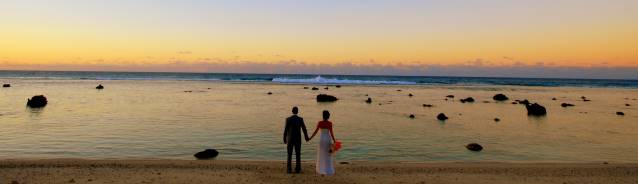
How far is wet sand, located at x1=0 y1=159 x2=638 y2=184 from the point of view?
1270cm

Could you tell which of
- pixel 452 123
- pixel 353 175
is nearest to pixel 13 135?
pixel 353 175

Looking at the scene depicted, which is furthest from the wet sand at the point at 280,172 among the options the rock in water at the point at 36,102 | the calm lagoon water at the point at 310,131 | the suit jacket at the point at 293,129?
the rock in water at the point at 36,102

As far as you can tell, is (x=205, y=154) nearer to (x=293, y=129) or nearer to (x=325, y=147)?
(x=293, y=129)

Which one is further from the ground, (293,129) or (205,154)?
(293,129)

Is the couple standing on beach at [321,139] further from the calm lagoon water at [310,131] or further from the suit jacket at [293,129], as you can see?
the calm lagoon water at [310,131]

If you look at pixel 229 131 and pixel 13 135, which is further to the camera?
pixel 229 131

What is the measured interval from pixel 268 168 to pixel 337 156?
145 inches

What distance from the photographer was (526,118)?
32656mm

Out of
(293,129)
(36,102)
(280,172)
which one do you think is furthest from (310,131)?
(36,102)

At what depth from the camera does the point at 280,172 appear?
1371 centimetres

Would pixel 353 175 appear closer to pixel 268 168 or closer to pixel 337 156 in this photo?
pixel 268 168

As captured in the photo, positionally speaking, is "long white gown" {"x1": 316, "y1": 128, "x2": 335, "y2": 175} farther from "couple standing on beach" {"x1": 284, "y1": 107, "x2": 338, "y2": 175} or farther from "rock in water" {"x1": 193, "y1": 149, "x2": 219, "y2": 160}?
"rock in water" {"x1": 193, "y1": 149, "x2": 219, "y2": 160}

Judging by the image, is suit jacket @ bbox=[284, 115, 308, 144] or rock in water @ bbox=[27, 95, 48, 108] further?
rock in water @ bbox=[27, 95, 48, 108]

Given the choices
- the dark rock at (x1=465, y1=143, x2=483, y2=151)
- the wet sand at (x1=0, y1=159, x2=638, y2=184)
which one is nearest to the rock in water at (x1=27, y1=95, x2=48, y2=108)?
the wet sand at (x1=0, y1=159, x2=638, y2=184)
